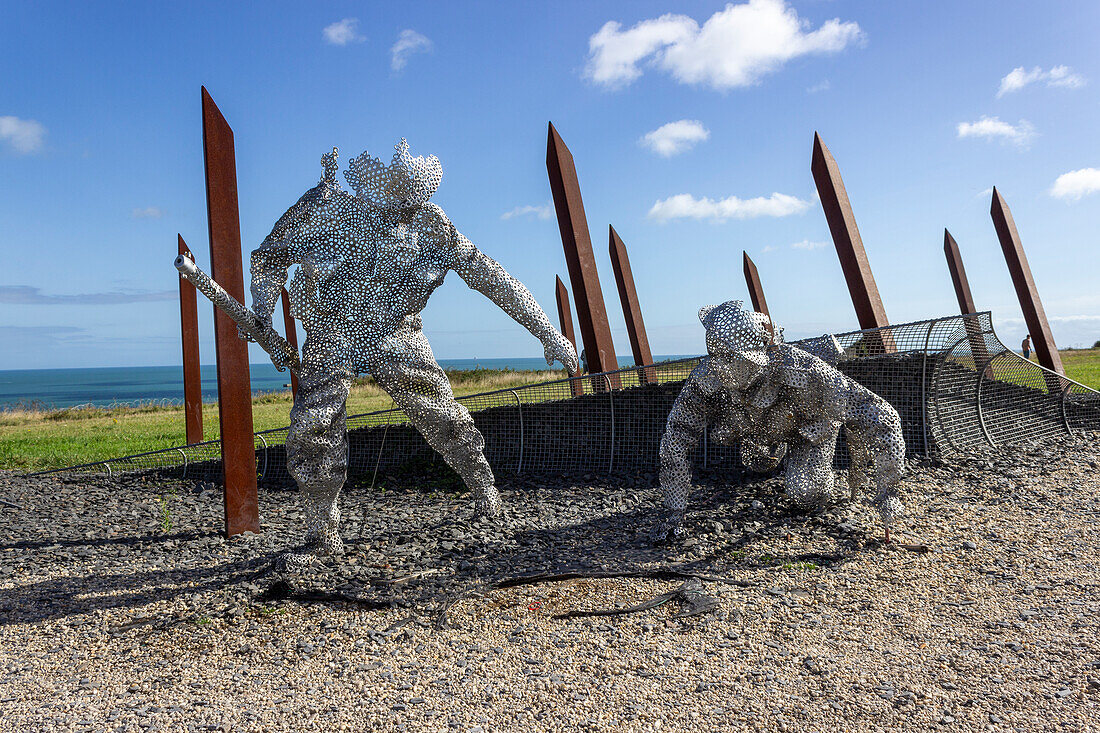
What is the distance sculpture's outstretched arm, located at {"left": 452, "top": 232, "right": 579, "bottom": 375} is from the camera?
4.23 m

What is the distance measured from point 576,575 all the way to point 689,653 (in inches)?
38.8

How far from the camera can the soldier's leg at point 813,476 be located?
4.44m

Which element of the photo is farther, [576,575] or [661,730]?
[576,575]

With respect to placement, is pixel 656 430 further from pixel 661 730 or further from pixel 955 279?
pixel 955 279

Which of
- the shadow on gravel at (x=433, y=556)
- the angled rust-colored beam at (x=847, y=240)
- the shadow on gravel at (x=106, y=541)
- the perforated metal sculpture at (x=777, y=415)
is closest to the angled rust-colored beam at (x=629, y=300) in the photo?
the angled rust-colored beam at (x=847, y=240)

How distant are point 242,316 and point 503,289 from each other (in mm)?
1498

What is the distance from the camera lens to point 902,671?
258cm

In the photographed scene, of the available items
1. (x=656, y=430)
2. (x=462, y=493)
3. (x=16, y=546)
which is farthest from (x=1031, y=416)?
(x=16, y=546)

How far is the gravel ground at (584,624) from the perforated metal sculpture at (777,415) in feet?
1.04

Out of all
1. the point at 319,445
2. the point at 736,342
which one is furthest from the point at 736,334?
the point at 319,445

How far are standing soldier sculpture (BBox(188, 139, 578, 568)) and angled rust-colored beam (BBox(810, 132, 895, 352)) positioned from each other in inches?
150

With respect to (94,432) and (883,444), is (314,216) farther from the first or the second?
(94,432)

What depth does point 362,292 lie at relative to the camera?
4203 mm

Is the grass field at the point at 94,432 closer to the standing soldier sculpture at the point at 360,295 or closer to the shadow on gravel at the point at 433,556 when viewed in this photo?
the standing soldier sculpture at the point at 360,295
